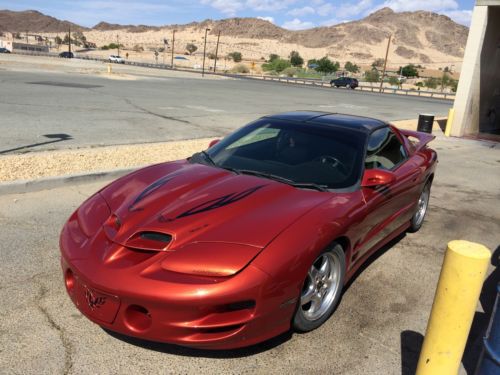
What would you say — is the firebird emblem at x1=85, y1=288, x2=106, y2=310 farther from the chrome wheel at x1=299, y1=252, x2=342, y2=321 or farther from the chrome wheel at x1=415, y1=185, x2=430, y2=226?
the chrome wheel at x1=415, y1=185, x2=430, y2=226

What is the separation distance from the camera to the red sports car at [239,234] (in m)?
2.56

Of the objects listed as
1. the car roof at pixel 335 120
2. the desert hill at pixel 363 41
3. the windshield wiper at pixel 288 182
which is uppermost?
the desert hill at pixel 363 41

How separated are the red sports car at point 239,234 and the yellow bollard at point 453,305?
0.80 m

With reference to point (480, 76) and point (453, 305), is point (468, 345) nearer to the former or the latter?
point (453, 305)

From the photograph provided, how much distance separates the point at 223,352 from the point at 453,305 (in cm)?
143

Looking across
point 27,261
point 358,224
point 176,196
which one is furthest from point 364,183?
point 27,261

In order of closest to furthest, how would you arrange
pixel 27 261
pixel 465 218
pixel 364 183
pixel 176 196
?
pixel 176 196, pixel 364 183, pixel 27 261, pixel 465 218

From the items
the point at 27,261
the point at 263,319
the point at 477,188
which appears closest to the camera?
the point at 263,319

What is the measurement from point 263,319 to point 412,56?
6474 inches

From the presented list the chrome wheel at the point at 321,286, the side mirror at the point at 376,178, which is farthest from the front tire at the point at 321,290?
the side mirror at the point at 376,178

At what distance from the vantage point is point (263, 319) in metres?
2.66

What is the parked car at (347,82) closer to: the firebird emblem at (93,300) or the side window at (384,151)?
the side window at (384,151)

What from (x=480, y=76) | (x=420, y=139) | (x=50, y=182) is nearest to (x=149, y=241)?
(x=50, y=182)

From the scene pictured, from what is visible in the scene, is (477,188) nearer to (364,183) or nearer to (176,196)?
(364,183)
